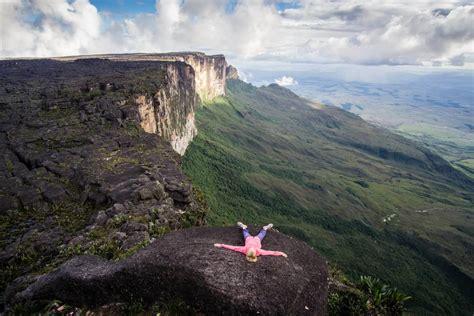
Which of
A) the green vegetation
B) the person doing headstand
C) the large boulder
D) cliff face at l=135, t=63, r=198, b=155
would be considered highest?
the person doing headstand

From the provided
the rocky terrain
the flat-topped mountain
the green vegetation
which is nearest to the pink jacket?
the flat-topped mountain

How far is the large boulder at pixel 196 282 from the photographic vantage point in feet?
59.7

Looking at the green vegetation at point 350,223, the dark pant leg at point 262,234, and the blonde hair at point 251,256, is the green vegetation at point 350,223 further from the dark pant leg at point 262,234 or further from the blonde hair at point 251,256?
the blonde hair at point 251,256

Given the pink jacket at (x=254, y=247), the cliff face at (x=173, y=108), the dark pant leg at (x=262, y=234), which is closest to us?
the pink jacket at (x=254, y=247)

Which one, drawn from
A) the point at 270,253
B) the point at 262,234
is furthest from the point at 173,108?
the point at 270,253

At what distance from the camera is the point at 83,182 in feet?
130

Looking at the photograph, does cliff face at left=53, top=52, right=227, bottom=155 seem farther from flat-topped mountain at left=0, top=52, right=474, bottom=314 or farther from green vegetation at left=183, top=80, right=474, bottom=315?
green vegetation at left=183, top=80, right=474, bottom=315

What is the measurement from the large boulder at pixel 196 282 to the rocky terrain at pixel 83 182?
4821 mm

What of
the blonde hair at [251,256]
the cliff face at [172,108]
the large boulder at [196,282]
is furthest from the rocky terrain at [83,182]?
the blonde hair at [251,256]

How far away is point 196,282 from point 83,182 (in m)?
26.5

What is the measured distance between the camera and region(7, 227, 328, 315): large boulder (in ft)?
59.7

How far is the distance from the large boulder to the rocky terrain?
482 cm

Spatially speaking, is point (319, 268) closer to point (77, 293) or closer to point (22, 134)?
point (77, 293)

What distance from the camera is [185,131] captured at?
145750 millimetres
